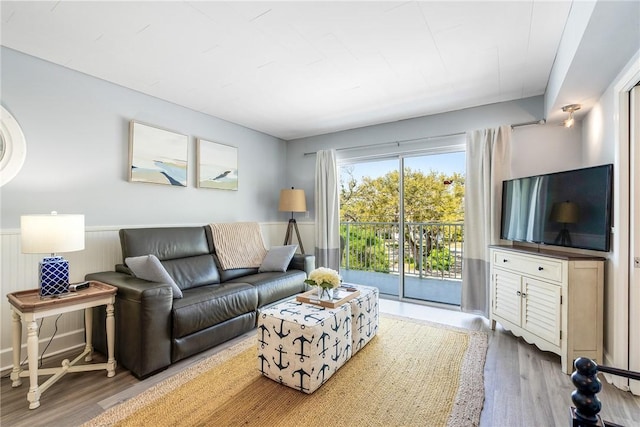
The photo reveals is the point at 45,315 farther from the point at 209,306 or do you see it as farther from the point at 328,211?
the point at 328,211

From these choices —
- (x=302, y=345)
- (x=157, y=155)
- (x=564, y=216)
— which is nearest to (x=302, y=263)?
(x=302, y=345)

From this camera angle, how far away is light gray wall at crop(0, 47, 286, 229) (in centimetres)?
223

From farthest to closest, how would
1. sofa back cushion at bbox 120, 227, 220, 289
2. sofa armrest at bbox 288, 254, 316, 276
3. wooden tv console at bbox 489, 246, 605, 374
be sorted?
sofa armrest at bbox 288, 254, 316, 276, sofa back cushion at bbox 120, 227, 220, 289, wooden tv console at bbox 489, 246, 605, 374

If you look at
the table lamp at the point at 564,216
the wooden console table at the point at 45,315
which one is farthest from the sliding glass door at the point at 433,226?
the wooden console table at the point at 45,315

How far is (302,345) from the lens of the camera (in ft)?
6.07

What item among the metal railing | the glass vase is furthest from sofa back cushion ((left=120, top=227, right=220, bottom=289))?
the metal railing

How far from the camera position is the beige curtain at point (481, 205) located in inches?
123

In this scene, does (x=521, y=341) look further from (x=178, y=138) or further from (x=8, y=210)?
(x=8, y=210)

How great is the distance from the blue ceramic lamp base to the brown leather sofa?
30 cm

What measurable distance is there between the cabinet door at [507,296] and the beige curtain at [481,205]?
364 mm

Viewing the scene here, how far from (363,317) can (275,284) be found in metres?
1.03

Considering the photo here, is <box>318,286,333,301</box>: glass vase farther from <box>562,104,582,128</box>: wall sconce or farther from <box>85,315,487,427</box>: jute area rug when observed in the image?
<box>562,104,582,128</box>: wall sconce

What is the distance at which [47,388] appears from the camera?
1.89 metres

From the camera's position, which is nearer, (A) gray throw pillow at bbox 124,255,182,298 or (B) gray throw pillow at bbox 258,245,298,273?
(A) gray throw pillow at bbox 124,255,182,298
